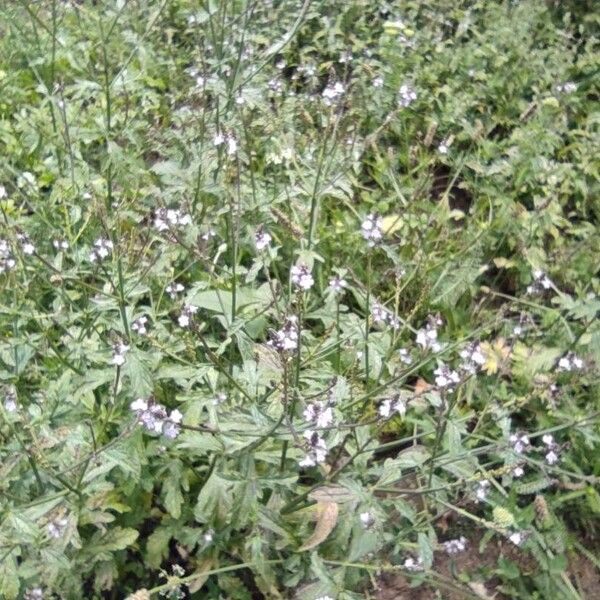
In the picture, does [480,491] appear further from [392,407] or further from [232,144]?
[232,144]

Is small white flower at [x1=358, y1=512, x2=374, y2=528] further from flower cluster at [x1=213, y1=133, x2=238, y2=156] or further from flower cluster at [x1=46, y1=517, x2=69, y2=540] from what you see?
flower cluster at [x1=213, y1=133, x2=238, y2=156]

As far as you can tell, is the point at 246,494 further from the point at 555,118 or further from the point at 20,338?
the point at 555,118

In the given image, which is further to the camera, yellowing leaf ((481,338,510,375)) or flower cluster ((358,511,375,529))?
yellowing leaf ((481,338,510,375))

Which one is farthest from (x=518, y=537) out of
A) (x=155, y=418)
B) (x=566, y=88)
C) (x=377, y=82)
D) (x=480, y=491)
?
(x=566, y=88)

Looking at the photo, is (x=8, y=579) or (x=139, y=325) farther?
(x=139, y=325)

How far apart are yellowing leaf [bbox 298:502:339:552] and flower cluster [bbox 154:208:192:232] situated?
82 cm

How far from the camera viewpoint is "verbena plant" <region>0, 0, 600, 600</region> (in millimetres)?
2031

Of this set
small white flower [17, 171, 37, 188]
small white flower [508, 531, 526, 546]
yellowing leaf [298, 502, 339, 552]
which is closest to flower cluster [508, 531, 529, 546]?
small white flower [508, 531, 526, 546]

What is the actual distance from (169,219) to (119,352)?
47 centimetres

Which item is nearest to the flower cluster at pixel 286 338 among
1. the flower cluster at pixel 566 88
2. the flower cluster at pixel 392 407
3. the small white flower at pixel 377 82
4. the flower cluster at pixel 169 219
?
Answer: the flower cluster at pixel 392 407

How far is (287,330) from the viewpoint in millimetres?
1827

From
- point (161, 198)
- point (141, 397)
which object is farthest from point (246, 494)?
point (161, 198)

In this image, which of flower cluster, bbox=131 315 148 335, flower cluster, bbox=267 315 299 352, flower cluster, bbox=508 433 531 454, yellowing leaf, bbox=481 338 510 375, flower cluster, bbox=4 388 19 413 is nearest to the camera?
flower cluster, bbox=267 315 299 352

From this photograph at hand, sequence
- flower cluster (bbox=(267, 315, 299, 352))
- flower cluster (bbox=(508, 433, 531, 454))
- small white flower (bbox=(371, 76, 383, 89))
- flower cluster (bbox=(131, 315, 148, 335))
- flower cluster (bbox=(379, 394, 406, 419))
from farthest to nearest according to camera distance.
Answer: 1. small white flower (bbox=(371, 76, 383, 89))
2. flower cluster (bbox=(131, 315, 148, 335))
3. flower cluster (bbox=(508, 433, 531, 454))
4. flower cluster (bbox=(379, 394, 406, 419))
5. flower cluster (bbox=(267, 315, 299, 352))
